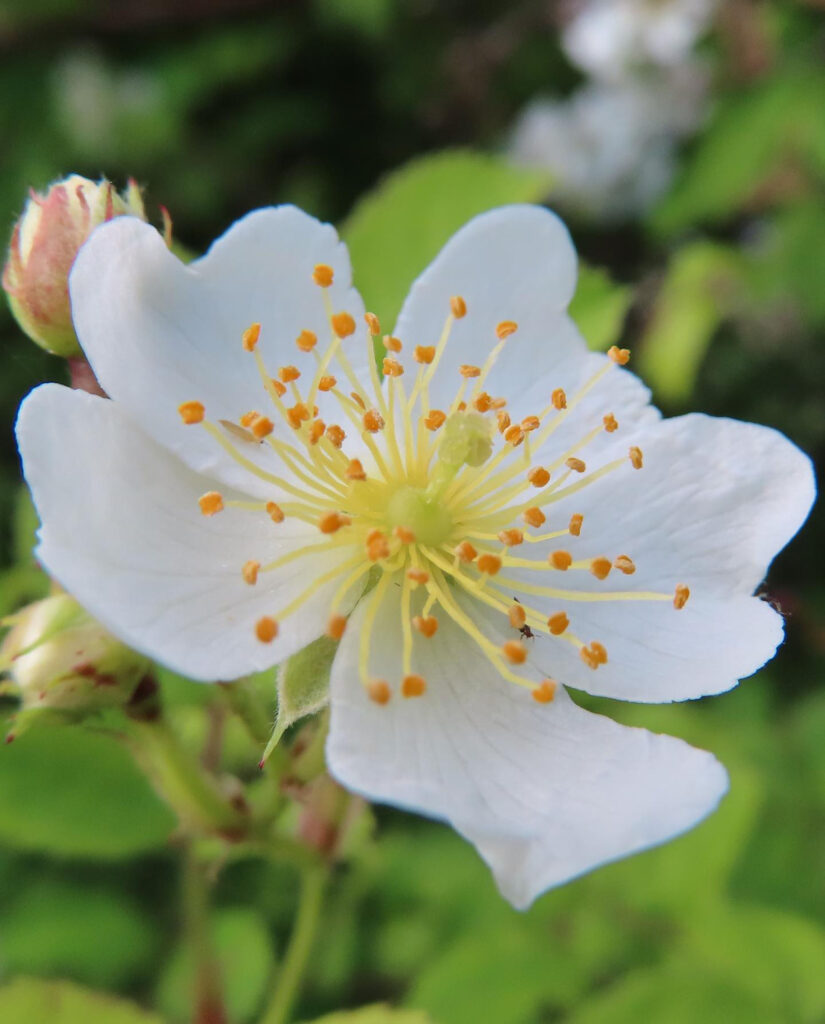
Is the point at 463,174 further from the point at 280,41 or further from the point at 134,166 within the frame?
the point at 280,41

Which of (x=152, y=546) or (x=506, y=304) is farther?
(x=506, y=304)

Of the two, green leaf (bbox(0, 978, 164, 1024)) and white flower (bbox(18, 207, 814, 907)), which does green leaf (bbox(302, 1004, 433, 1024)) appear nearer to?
green leaf (bbox(0, 978, 164, 1024))

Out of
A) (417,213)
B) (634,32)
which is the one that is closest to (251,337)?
(417,213)

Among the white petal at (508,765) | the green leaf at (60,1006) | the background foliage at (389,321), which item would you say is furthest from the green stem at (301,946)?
Result: the white petal at (508,765)

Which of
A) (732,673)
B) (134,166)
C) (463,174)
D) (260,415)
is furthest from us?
(134,166)

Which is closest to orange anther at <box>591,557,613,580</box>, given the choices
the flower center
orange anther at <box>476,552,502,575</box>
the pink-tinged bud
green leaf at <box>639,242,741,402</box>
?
the flower center

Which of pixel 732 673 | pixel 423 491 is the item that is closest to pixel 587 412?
pixel 423 491

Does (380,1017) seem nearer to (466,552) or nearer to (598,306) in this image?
(466,552)
